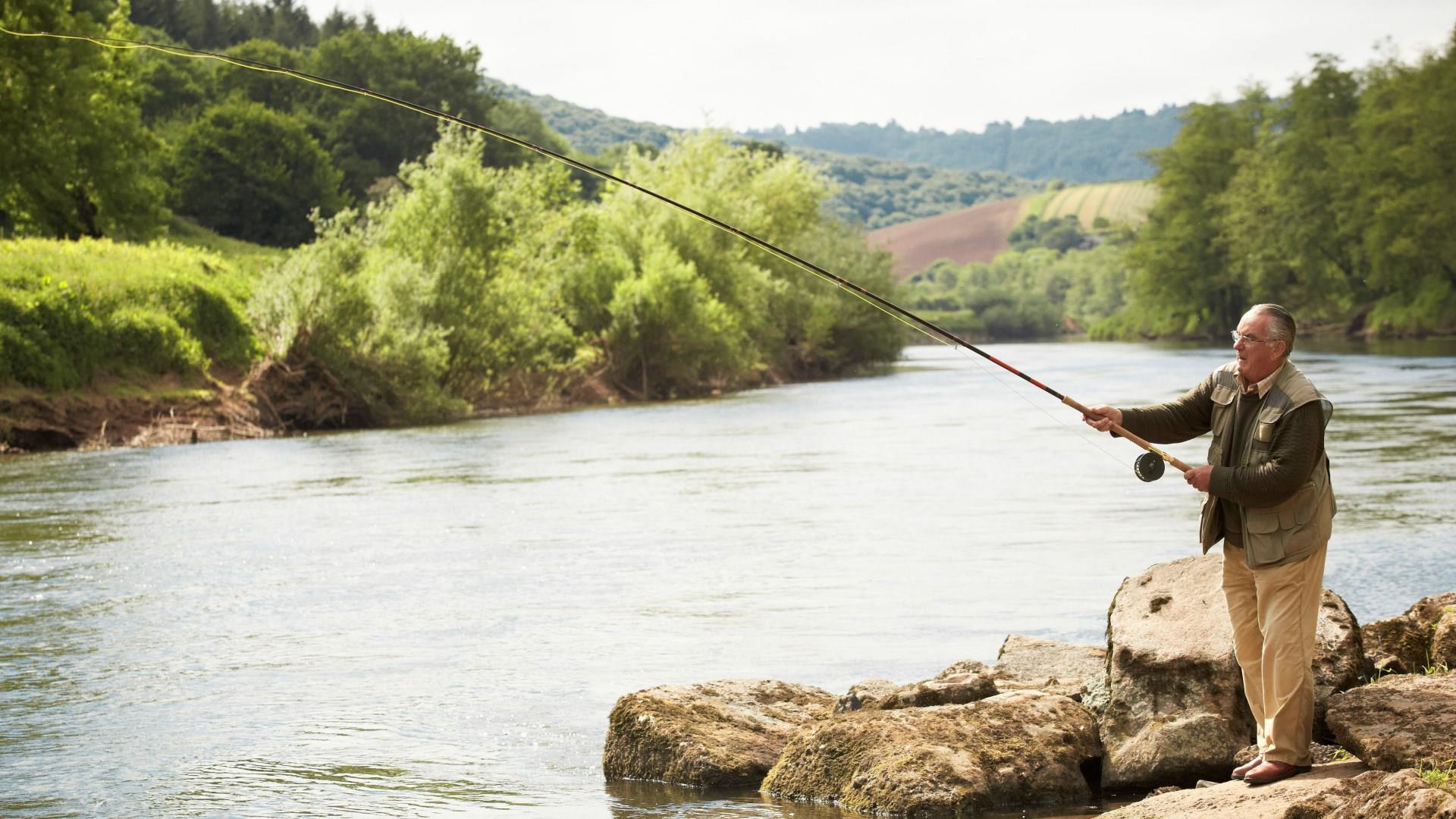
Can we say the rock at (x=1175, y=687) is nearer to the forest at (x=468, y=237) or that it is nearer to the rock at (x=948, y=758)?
the rock at (x=948, y=758)

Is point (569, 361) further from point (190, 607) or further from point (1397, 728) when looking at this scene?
point (1397, 728)

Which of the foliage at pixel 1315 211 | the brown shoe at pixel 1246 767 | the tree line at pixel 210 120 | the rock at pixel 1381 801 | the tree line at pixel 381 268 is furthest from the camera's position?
the foliage at pixel 1315 211

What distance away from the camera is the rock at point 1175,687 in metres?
7.00

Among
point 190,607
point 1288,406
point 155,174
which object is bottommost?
point 190,607

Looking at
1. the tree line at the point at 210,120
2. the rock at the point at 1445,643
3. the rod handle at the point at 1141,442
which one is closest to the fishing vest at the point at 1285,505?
the rod handle at the point at 1141,442

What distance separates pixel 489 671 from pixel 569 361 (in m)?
36.4

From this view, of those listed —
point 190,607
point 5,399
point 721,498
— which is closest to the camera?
point 190,607

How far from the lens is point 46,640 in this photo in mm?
12383

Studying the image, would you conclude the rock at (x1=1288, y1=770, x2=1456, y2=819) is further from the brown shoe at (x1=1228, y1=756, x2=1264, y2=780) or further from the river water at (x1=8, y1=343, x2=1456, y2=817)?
the river water at (x1=8, y1=343, x2=1456, y2=817)

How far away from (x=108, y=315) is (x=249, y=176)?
125ft

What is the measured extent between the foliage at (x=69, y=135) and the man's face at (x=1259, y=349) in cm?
4097

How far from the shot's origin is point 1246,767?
6.31 metres

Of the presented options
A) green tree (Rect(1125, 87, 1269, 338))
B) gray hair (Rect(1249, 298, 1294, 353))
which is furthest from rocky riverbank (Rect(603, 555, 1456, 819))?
green tree (Rect(1125, 87, 1269, 338))

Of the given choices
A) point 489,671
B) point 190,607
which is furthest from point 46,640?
point 489,671
